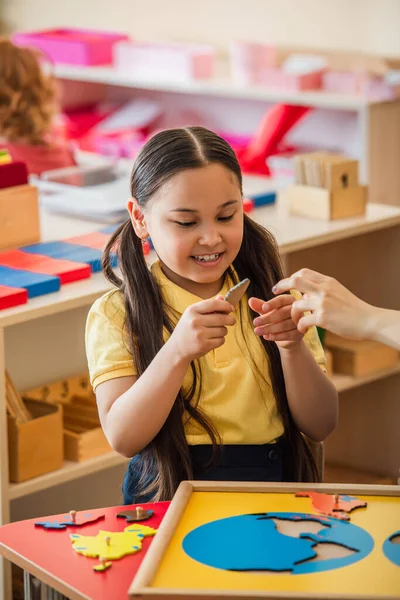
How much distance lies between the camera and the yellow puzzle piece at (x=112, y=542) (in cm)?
128

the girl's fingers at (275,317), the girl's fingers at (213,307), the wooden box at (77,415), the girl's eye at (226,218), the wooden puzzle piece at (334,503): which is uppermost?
the girl's eye at (226,218)

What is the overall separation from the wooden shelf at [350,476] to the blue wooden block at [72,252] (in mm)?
955

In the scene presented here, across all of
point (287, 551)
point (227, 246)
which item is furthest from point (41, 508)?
point (287, 551)

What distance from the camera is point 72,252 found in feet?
7.77

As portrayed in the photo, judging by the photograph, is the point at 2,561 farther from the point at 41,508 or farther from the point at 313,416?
the point at 313,416

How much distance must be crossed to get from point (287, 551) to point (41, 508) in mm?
1387

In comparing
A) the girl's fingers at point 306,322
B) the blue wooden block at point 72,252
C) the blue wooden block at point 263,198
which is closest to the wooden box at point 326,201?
the blue wooden block at point 263,198

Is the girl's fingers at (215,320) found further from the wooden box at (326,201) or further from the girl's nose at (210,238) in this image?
the wooden box at (326,201)

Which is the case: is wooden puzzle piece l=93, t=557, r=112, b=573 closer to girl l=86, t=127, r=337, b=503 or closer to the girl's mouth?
girl l=86, t=127, r=337, b=503

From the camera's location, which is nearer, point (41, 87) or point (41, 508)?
point (41, 508)

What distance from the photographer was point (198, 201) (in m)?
1.56

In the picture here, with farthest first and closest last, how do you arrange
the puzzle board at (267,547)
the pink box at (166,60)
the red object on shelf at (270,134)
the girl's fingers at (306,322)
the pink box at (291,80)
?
the pink box at (166,60)
the red object on shelf at (270,134)
the pink box at (291,80)
the girl's fingers at (306,322)
the puzzle board at (267,547)

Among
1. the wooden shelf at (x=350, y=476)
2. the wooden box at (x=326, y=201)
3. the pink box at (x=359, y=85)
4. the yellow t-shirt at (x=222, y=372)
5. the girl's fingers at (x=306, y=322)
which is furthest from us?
the pink box at (x=359, y=85)

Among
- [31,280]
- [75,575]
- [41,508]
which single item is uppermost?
[31,280]
